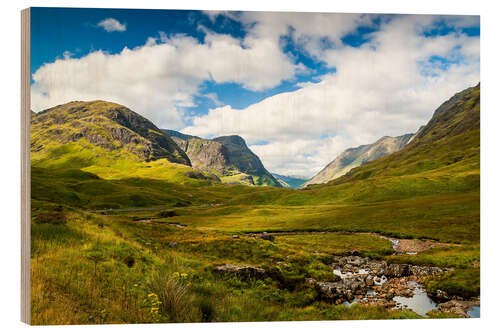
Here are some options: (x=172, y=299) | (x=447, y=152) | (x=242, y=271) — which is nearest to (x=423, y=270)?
(x=242, y=271)

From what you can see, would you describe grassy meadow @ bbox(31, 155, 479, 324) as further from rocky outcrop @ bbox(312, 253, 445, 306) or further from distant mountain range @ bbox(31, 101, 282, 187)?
distant mountain range @ bbox(31, 101, 282, 187)

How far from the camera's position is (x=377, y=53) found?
14.4 m

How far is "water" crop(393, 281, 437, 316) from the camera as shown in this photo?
1119 centimetres

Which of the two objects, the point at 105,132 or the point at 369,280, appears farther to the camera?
the point at 105,132

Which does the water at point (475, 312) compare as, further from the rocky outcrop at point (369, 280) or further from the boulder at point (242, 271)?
the boulder at point (242, 271)

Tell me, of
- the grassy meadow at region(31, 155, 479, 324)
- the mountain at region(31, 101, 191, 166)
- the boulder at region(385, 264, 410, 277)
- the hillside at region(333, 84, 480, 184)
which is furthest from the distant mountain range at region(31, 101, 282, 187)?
the hillside at region(333, 84, 480, 184)

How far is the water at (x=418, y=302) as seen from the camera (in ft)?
36.7

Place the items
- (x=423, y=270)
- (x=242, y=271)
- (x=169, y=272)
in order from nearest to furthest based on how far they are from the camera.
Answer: (x=169, y=272) < (x=242, y=271) < (x=423, y=270)

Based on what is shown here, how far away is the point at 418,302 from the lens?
11.7 m

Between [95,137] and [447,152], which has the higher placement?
[95,137]

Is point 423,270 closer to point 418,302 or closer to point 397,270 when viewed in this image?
point 397,270

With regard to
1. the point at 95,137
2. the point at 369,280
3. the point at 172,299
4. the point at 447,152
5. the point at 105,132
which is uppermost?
the point at 105,132

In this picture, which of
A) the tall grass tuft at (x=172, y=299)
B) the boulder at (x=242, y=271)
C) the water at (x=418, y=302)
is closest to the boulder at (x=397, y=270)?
the water at (x=418, y=302)
